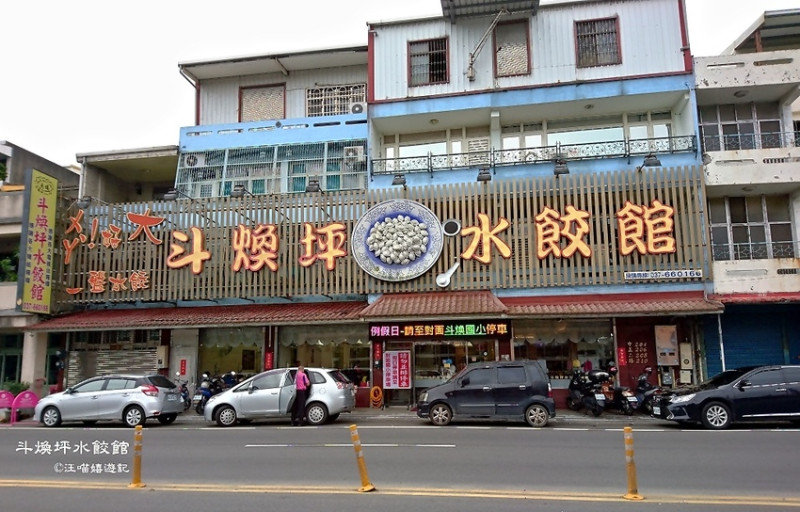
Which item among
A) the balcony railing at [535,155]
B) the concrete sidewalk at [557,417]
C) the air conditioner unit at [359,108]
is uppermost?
the air conditioner unit at [359,108]

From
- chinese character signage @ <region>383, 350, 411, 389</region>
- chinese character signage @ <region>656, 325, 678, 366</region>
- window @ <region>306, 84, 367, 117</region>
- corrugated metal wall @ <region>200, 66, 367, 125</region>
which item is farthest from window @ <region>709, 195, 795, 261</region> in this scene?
corrugated metal wall @ <region>200, 66, 367, 125</region>

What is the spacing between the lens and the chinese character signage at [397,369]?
1895cm

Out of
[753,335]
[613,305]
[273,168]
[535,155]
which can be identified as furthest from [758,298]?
[273,168]

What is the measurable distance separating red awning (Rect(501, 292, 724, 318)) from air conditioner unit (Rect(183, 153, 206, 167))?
1264 centimetres

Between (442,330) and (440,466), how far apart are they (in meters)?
9.33

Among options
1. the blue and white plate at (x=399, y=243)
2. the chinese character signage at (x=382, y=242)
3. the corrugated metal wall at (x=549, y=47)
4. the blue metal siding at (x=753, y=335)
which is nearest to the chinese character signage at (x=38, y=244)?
the chinese character signage at (x=382, y=242)

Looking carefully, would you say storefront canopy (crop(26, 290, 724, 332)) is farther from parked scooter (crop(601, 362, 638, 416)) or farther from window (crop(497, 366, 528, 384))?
window (crop(497, 366, 528, 384))

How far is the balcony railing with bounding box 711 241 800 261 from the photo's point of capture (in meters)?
19.1

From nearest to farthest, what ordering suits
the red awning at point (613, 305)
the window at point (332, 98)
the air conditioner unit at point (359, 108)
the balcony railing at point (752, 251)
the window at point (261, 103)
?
the red awning at point (613, 305), the balcony railing at point (752, 251), the air conditioner unit at point (359, 108), the window at point (332, 98), the window at point (261, 103)

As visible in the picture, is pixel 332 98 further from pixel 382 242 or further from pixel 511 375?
pixel 511 375

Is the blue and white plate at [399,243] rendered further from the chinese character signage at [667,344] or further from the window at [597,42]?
the window at [597,42]

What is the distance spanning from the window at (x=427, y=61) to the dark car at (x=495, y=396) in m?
11.1

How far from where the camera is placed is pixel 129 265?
21391mm

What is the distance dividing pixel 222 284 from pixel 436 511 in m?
15.6
